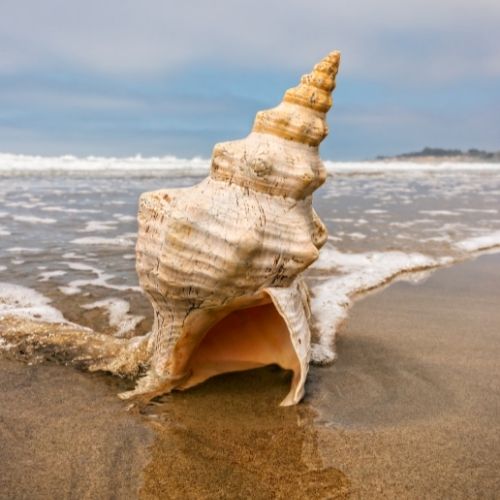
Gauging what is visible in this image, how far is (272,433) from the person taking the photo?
222 cm

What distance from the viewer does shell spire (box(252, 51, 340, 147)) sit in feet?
8.89

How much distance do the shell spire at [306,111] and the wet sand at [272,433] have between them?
1220 millimetres

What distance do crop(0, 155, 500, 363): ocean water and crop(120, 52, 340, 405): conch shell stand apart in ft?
2.03

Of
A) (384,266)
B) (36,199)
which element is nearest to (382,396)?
(384,266)

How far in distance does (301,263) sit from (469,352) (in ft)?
4.18

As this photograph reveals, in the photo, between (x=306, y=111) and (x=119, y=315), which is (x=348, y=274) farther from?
(x=306, y=111)

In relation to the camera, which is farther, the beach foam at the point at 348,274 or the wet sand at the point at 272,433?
the beach foam at the point at 348,274

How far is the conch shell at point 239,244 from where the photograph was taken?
8.02ft

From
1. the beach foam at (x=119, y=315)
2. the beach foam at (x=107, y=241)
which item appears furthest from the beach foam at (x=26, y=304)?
the beach foam at (x=107, y=241)

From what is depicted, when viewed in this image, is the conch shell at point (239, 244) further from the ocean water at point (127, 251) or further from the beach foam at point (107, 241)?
the beach foam at point (107, 241)

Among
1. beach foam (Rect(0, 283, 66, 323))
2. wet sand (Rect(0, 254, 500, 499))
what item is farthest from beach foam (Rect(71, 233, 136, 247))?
wet sand (Rect(0, 254, 500, 499))

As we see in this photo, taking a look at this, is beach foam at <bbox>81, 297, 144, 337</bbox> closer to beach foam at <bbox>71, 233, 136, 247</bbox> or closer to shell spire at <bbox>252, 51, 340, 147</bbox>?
shell spire at <bbox>252, 51, 340, 147</bbox>

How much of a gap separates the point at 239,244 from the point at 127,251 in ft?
11.3

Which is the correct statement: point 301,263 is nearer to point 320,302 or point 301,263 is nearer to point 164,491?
point 164,491
